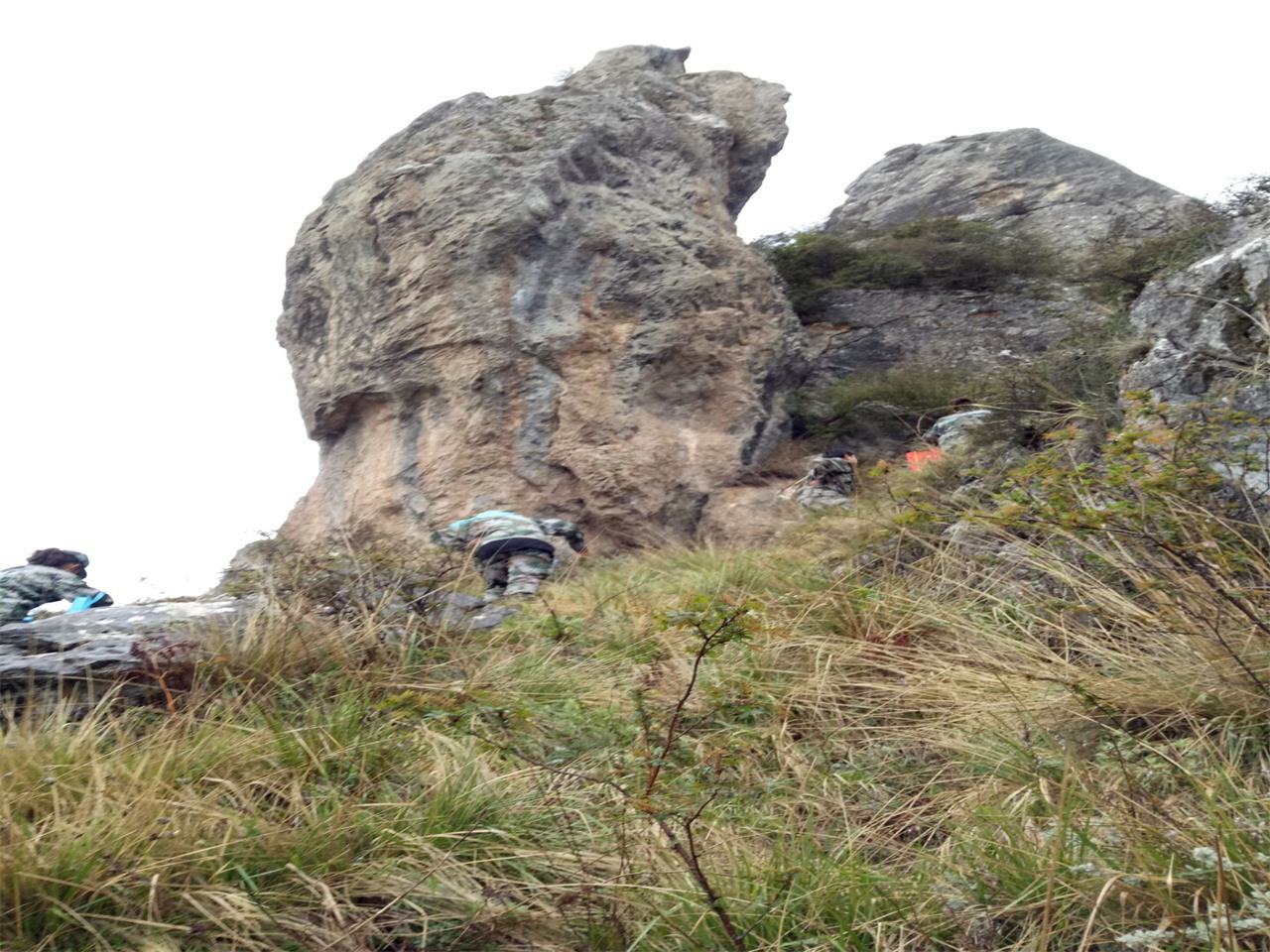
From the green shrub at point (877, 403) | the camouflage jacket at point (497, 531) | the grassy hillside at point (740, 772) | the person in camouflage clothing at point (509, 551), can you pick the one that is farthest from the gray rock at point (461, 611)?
the green shrub at point (877, 403)

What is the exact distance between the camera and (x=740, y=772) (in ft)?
12.1

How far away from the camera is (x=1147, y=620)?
3.76m

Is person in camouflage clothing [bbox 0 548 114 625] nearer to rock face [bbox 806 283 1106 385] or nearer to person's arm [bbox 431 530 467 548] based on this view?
person's arm [bbox 431 530 467 548]

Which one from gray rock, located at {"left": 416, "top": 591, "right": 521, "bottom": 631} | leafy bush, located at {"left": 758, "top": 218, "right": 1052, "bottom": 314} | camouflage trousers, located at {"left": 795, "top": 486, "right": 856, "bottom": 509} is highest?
leafy bush, located at {"left": 758, "top": 218, "right": 1052, "bottom": 314}

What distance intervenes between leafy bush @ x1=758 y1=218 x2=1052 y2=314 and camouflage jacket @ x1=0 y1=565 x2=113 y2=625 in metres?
9.51

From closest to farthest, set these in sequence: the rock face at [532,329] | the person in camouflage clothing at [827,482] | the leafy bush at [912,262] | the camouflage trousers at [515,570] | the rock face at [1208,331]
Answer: the rock face at [1208,331] < the camouflage trousers at [515,570] < the person in camouflage clothing at [827,482] < the rock face at [532,329] < the leafy bush at [912,262]

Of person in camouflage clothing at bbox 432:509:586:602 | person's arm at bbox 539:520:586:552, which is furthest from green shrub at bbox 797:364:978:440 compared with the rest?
person in camouflage clothing at bbox 432:509:586:602

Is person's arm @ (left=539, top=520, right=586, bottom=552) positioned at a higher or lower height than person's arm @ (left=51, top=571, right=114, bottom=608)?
lower

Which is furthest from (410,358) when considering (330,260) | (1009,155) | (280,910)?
(1009,155)

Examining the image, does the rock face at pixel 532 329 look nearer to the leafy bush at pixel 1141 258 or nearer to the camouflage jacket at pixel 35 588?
the camouflage jacket at pixel 35 588

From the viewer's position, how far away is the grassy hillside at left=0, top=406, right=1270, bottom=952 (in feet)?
8.15

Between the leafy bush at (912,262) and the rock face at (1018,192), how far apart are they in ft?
3.37

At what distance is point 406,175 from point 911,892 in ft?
39.0

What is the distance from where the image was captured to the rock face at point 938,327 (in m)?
13.7
